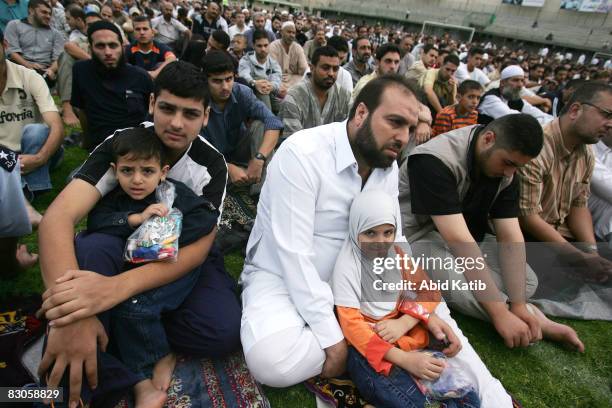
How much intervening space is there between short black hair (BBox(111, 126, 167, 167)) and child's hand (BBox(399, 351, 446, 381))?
1.64 m

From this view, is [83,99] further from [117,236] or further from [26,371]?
[26,371]

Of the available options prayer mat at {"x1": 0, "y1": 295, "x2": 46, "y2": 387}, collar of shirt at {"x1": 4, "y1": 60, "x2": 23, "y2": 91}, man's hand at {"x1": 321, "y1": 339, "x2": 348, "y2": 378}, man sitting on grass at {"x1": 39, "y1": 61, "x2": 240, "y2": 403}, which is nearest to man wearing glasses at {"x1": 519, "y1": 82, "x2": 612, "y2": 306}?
man's hand at {"x1": 321, "y1": 339, "x2": 348, "y2": 378}

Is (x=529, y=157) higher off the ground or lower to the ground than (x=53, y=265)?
higher

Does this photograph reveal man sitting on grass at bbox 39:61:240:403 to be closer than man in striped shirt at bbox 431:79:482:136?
Yes

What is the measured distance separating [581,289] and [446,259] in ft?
5.11

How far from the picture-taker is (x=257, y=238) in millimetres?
2225

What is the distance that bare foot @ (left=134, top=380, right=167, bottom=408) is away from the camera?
5.32ft

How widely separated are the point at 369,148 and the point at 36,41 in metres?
5.98

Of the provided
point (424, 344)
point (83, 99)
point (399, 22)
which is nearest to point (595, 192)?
point (424, 344)

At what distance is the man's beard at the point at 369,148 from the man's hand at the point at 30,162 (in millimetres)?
2576

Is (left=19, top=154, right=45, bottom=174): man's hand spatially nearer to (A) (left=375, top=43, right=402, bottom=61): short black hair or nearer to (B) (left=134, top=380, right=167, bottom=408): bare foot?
(B) (left=134, top=380, right=167, bottom=408): bare foot

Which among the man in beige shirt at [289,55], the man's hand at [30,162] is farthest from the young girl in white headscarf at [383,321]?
the man in beige shirt at [289,55]

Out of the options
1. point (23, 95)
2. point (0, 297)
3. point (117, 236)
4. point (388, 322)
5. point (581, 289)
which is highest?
point (23, 95)

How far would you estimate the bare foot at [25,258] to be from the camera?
227cm
